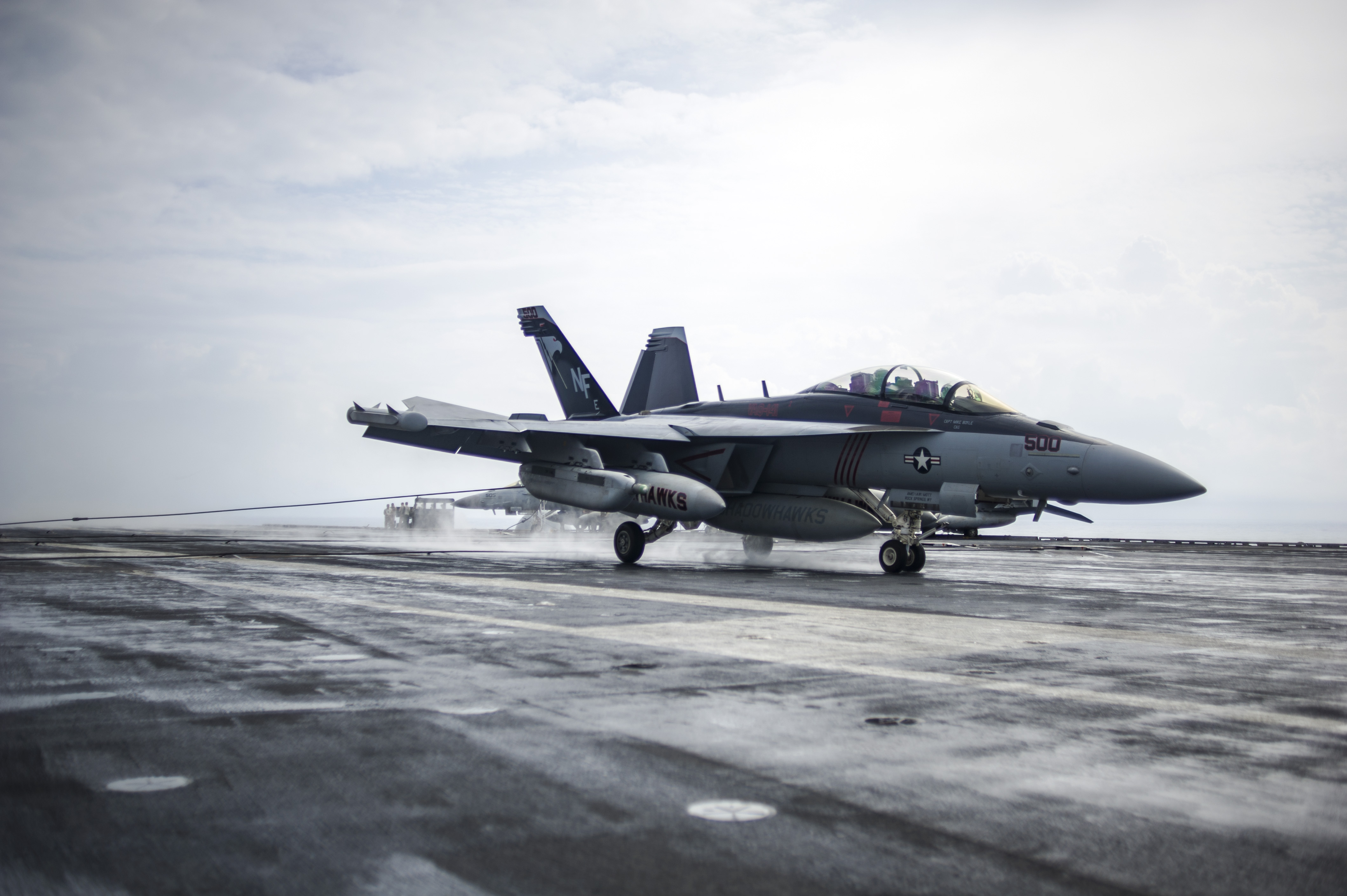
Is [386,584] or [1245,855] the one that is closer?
[1245,855]

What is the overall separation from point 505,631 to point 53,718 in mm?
3250

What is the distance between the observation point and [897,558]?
578 inches

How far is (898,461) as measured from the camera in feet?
47.9

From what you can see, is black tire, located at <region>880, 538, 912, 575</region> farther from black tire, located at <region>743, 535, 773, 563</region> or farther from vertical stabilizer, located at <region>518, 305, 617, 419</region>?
vertical stabilizer, located at <region>518, 305, 617, 419</region>

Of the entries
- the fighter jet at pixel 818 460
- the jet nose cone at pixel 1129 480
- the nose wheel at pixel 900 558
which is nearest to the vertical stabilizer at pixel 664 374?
the fighter jet at pixel 818 460

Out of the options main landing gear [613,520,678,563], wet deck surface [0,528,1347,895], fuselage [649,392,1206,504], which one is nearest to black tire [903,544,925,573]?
fuselage [649,392,1206,504]

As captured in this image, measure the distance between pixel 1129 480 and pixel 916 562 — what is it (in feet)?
→ 11.8

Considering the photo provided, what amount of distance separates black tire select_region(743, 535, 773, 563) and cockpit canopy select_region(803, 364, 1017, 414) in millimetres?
4153

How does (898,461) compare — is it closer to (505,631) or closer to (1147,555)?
(505,631)

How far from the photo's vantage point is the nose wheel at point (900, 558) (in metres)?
14.7

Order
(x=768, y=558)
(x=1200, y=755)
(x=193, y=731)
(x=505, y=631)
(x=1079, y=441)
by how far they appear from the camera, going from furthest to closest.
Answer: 1. (x=768, y=558)
2. (x=1079, y=441)
3. (x=505, y=631)
4. (x=193, y=731)
5. (x=1200, y=755)

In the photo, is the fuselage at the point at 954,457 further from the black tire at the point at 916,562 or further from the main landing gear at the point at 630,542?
the main landing gear at the point at 630,542

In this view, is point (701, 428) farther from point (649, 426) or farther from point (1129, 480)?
point (1129, 480)

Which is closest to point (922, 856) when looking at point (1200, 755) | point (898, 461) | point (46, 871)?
point (1200, 755)
